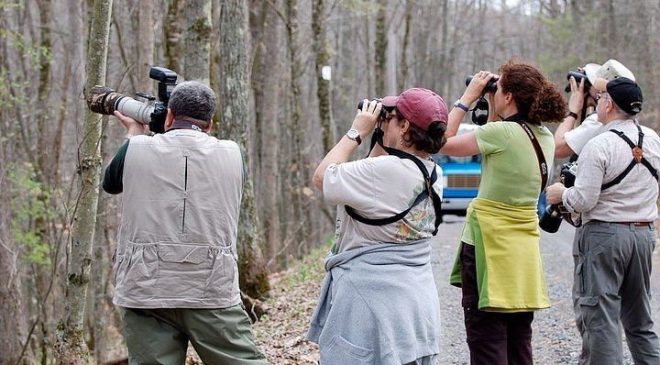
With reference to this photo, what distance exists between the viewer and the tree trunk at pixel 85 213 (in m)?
6.82

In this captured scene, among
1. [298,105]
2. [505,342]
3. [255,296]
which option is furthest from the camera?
[298,105]

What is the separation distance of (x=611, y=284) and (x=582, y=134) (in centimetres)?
100

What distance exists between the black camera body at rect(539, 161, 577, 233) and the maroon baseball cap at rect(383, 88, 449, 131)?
1.74 m

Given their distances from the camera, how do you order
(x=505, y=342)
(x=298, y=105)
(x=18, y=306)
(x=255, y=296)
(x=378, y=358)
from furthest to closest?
(x=298, y=105)
(x=18, y=306)
(x=255, y=296)
(x=505, y=342)
(x=378, y=358)

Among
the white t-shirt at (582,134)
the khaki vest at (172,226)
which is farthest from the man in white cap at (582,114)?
the khaki vest at (172,226)

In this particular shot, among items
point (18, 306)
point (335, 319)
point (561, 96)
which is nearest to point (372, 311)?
point (335, 319)

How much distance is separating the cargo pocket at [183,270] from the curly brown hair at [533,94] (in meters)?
2.04

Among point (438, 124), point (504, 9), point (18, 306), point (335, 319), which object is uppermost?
Answer: point (504, 9)

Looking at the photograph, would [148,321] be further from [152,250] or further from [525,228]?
[525,228]

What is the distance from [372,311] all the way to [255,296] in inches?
275

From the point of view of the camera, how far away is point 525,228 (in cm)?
523

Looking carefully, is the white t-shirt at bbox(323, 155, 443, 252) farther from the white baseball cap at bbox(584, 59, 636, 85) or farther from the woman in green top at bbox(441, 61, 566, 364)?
the white baseball cap at bbox(584, 59, 636, 85)

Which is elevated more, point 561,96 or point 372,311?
point 561,96

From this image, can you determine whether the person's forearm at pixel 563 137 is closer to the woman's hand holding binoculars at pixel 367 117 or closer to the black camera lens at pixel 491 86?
the black camera lens at pixel 491 86
